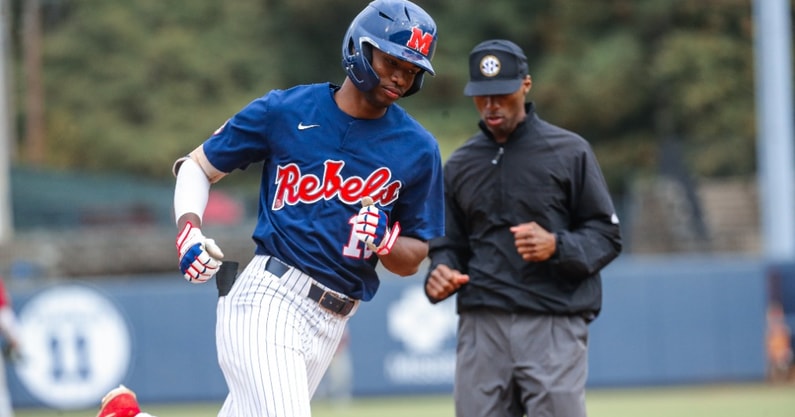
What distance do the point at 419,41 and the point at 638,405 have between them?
9.19 meters

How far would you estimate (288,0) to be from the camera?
37.6 m

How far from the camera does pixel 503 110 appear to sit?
254 inches

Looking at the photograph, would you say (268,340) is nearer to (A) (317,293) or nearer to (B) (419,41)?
(A) (317,293)

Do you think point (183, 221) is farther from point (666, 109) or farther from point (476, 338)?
point (666, 109)

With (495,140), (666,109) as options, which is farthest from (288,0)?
(495,140)

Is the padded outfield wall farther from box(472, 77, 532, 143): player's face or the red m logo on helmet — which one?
the red m logo on helmet

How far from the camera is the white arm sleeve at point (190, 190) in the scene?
5.52 m

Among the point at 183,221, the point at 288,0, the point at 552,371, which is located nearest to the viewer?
the point at 183,221

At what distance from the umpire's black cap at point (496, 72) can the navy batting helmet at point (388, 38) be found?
87 cm

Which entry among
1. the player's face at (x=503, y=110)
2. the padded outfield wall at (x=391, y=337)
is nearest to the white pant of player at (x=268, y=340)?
the player's face at (x=503, y=110)

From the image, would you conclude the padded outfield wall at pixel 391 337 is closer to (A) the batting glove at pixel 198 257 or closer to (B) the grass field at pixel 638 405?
(B) the grass field at pixel 638 405

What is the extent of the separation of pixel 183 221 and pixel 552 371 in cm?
195

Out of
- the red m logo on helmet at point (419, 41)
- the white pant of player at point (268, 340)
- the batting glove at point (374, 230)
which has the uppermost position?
the red m logo on helmet at point (419, 41)

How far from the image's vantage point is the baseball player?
211 inches
